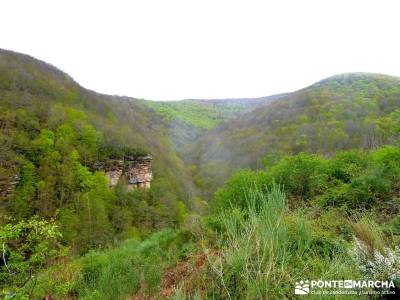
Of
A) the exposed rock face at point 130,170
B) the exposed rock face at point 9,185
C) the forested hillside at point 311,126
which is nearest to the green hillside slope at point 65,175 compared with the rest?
the exposed rock face at point 9,185

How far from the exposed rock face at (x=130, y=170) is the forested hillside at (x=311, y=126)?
59.2 feet

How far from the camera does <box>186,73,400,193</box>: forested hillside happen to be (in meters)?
57.5

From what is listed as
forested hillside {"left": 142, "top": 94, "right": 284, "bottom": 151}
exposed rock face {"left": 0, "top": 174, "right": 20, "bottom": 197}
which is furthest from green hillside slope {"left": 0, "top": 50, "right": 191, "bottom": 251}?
forested hillside {"left": 142, "top": 94, "right": 284, "bottom": 151}

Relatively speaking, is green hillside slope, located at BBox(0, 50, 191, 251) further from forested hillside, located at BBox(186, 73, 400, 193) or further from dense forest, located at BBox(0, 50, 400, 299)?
forested hillside, located at BBox(186, 73, 400, 193)

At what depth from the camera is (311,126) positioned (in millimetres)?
66312

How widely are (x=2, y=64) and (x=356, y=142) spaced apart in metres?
64.7

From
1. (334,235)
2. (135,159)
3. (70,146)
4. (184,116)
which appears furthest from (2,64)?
(184,116)

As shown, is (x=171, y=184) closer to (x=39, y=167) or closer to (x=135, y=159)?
(x=135, y=159)

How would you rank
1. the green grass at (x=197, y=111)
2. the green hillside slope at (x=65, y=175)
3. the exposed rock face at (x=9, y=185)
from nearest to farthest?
the exposed rock face at (x=9, y=185) → the green hillside slope at (x=65, y=175) → the green grass at (x=197, y=111)

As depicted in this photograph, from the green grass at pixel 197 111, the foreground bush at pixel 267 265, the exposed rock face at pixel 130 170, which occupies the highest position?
the foreground bush at pixel 267 265

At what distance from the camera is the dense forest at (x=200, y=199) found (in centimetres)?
323

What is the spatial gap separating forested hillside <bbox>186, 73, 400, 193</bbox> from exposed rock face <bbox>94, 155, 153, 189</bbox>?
59.2 ft

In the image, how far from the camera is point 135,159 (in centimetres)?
5091

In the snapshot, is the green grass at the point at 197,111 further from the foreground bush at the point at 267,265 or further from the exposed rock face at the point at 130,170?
the foreground bush at the point at 267,265
